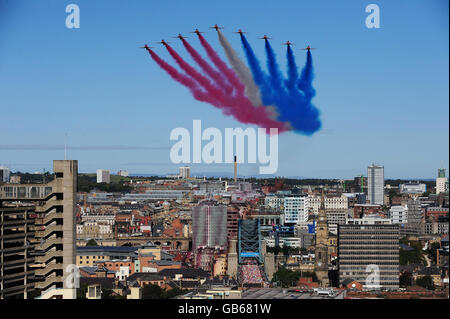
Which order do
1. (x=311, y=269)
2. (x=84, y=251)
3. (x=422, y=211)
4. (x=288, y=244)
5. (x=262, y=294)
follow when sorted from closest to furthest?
(x=262, y=294), (x=311, y=269), (x=84, y=251), (x=288, y=244), (x=422, y=211)

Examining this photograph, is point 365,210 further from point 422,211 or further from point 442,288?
point 442,288

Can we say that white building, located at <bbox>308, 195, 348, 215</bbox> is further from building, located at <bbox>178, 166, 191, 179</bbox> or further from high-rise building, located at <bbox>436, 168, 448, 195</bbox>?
building, located at <bbox>178, 166, 191, 179</bbox>

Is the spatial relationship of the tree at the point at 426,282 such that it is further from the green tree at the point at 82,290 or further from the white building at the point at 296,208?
the white building at the point at 296,208

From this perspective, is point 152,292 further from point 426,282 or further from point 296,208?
point 296,208

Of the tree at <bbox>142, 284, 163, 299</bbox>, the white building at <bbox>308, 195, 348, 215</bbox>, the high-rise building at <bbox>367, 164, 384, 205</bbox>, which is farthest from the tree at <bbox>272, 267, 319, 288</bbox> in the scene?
the high-rise building at <bbox>367, 164, 384, 205</bbox>
